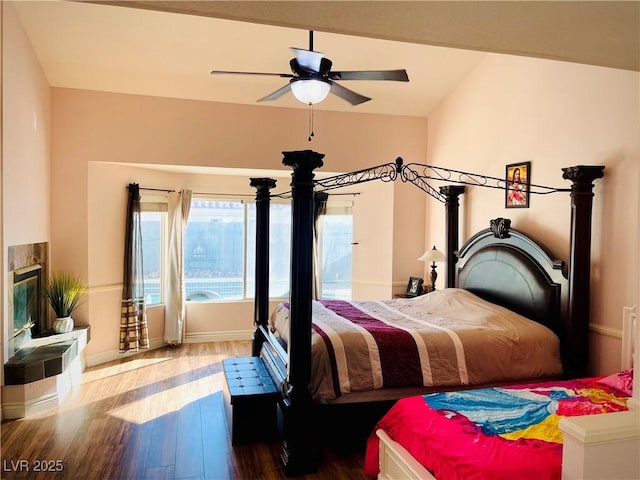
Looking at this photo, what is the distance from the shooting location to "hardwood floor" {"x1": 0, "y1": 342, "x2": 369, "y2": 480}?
9.81 feet

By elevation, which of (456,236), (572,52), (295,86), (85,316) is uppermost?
(295,86)

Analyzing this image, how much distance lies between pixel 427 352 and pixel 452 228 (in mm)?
2257

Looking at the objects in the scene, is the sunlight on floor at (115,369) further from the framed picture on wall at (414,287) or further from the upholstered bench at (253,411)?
the framed picture on wall at (414,287)

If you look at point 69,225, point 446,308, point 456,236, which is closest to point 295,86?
point 446,308

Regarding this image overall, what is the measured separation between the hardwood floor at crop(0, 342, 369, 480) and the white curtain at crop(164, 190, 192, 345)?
1.21 meters

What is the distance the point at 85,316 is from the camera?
5.12 m

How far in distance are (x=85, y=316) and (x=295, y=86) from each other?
144 inches

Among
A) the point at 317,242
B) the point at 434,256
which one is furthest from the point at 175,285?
the point at 434,256

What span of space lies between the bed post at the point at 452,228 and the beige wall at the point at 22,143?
13.7ft

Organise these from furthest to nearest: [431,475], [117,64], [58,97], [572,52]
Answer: [58,97] → [117,64] → [431,475] → [572,52]

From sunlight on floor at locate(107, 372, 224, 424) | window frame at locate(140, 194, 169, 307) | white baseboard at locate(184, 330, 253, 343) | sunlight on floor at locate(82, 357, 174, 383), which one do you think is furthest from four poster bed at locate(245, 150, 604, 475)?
window frame at locate(140, 194, 169, 307)

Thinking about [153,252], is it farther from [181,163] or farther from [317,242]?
[317,242]

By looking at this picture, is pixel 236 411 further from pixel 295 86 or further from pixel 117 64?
pixel 117 64

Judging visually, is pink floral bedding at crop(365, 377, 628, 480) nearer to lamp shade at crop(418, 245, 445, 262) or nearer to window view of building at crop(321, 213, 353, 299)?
lamp shade at crop(418, 245, 445, 262)
